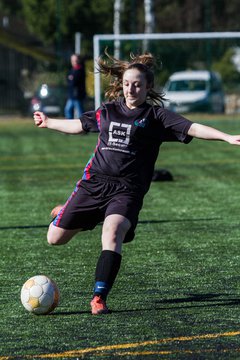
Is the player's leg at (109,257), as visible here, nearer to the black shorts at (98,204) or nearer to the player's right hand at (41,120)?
the black shorts at (98,204)

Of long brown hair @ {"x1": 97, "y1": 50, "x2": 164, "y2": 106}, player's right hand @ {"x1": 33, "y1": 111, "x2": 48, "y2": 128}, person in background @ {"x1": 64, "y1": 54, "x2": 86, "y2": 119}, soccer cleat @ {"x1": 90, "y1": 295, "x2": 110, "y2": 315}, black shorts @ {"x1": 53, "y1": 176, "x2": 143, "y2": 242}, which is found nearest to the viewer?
soccer cleat @ {"x1": 90, "y1": 295, "x2": 110, "y2": 315}

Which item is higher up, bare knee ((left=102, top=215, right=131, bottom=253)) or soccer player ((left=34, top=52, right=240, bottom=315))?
soccer player ((left=34, top=52, right=240, bottom=315))

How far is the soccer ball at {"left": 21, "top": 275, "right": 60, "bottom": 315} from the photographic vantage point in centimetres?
609

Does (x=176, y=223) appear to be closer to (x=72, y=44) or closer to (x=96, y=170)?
(x=96, y=170)

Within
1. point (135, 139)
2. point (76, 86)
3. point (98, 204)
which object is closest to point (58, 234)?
point (98, 204)

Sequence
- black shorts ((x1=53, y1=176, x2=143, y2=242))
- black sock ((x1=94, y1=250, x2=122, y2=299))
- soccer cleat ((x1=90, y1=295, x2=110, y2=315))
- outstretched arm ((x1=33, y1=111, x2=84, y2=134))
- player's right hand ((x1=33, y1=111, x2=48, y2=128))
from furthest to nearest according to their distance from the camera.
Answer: player's right hand ((x1=33, y1=111, x2=48, y2=128)) → outstretched arm ((x1=33, y1=111, x2=84, y2=134)) → black shorts ((x1=53, y1=176, x2=143, y2=242)) → black sock ((x1=94, y1=250, x2=122, y2=299)) → soccer cleat ((x1=90, y1=295, x2=110, y2=315))

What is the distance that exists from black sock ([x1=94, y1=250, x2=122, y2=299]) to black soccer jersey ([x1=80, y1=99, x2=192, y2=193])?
538 millimetres

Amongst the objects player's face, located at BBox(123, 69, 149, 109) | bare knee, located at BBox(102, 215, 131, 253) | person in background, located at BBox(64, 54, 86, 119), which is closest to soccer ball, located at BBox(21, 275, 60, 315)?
bare knee, located at BBox(102, 215, 131, 253)

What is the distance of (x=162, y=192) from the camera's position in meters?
12.9

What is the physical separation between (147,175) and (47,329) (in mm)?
1379

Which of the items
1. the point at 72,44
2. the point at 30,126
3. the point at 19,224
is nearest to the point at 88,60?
the point at 30,126

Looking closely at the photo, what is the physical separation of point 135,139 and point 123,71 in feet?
1.58

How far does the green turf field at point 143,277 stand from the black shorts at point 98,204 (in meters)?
0.50

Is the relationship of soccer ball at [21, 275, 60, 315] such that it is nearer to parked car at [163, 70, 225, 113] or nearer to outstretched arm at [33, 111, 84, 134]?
outstretched arm at [33, 111, 84, 134]
